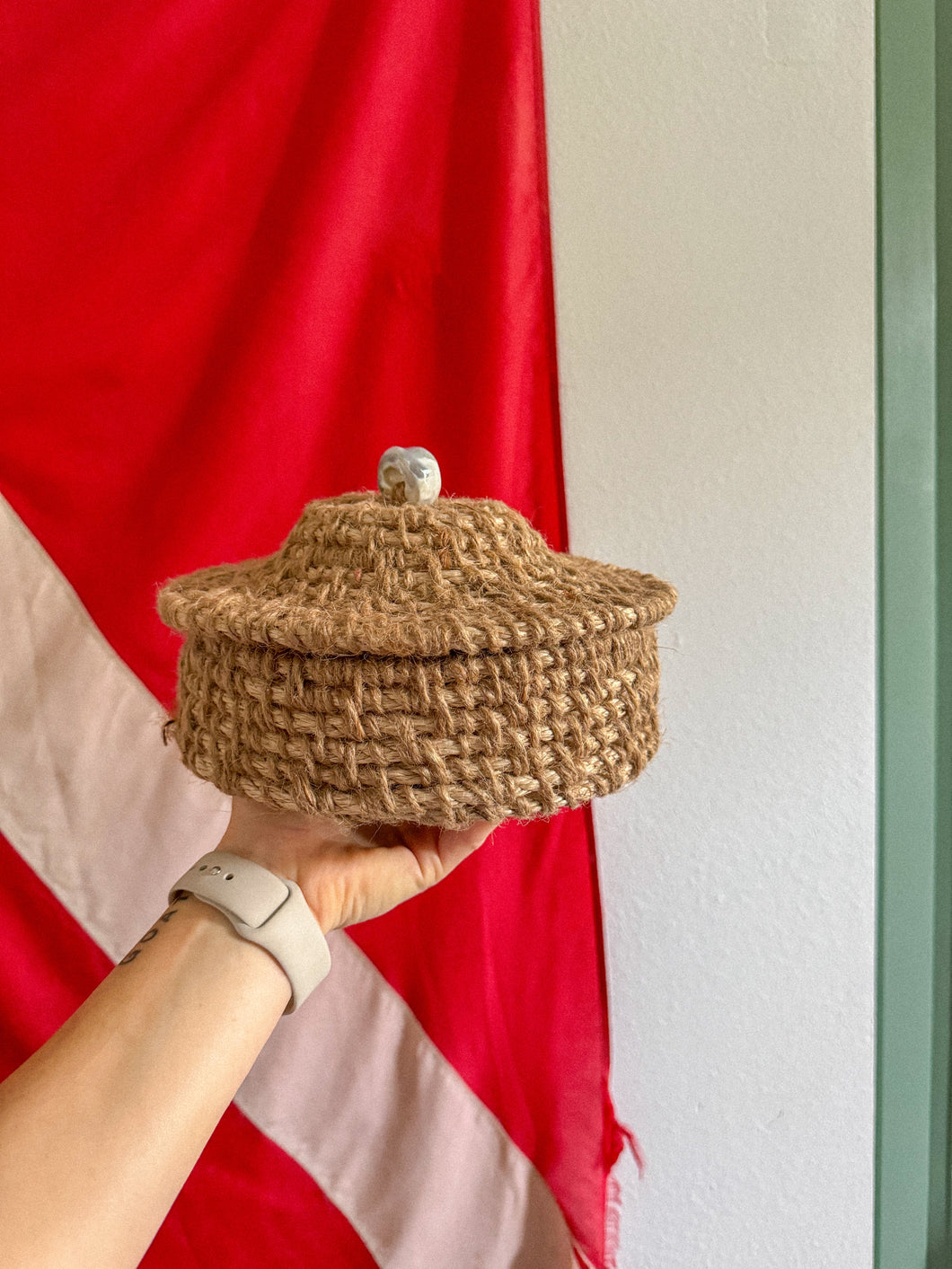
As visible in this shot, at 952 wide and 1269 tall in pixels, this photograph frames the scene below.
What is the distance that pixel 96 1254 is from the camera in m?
0.38

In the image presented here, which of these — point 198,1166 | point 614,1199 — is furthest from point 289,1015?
point 614,1199

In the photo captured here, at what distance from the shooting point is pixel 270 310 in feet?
2.26

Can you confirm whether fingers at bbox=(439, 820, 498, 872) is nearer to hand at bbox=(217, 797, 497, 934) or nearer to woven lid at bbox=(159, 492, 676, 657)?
hand at bbox=(217, 797, 497, 934)

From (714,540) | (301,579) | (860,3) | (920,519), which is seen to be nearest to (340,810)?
(301,579)

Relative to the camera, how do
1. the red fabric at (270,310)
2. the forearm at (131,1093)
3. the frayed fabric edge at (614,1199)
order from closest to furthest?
the forearm at (131,1093) < the red fabric at (270,310) < the frayed fabric edge at (614,1199)

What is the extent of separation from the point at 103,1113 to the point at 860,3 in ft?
3.09

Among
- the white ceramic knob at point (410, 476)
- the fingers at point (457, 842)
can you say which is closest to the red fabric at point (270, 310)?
the fingers at point (457, 842)

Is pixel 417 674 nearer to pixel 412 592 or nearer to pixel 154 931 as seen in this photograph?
pixel 412 592

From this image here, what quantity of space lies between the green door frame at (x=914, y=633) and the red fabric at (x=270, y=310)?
287mm

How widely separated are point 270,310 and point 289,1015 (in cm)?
54

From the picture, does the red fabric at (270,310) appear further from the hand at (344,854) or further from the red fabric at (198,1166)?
the hand at (344,854)

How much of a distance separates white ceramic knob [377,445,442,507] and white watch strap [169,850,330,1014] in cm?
22

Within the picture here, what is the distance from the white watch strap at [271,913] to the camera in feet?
1.53

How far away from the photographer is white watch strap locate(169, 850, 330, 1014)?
47 cm
